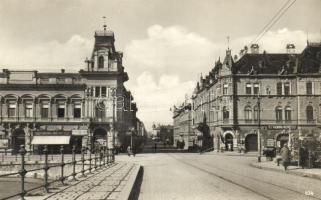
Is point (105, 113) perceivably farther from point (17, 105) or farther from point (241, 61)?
point (241, 61)

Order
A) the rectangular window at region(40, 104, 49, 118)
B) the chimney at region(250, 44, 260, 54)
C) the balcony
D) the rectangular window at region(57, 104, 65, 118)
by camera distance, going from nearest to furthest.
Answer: the balcony, the rectangular window at region(40, 104, 49, 118), the rectangular window at region(57, 104, 65, 118), the chimney at region(250, 44, 260, 54)

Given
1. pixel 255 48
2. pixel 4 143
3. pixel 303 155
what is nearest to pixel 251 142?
pixel 255 48

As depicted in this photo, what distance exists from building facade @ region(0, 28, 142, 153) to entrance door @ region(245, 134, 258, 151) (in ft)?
58.3

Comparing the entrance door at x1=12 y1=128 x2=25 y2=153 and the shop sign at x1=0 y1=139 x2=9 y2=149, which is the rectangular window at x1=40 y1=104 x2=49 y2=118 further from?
the shop sign at x1=0 y1=139 x2=9 y2=149

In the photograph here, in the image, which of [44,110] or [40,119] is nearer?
[40,119]

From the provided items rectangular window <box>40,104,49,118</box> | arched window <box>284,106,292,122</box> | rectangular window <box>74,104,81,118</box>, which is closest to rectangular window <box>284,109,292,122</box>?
arched window <box>284,106,292,122</box>

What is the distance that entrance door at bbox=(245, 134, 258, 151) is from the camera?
63.8m

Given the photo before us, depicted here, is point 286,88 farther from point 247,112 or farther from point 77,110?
point 77,110

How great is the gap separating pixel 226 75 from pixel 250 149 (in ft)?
35.4

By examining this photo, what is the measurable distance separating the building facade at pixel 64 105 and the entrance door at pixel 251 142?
58.3ft

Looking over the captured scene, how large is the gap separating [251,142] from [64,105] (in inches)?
1025

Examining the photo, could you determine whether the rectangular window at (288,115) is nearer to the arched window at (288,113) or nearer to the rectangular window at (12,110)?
the arched window at (288,113)

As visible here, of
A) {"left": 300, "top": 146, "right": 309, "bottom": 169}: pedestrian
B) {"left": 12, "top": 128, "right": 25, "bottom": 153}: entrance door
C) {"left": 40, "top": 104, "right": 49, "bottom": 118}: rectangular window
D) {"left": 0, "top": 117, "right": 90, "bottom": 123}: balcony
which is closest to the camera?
{"left": 300, "top": 146, "right": 309, "bottom": 169}: pedestrian

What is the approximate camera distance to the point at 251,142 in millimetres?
64062
